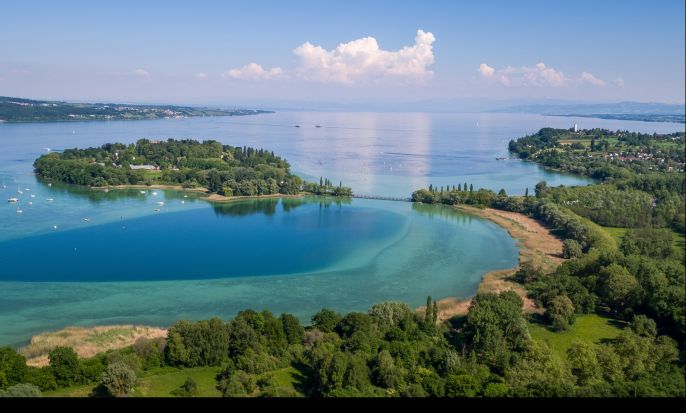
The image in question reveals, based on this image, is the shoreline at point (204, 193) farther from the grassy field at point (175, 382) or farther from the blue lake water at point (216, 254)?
the grassy field at point (175, 382)

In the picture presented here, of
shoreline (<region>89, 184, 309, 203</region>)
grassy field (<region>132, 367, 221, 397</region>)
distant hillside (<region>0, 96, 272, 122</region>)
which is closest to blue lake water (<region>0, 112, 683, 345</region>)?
shoreline (<region>89, 184, 309, 203</region>)

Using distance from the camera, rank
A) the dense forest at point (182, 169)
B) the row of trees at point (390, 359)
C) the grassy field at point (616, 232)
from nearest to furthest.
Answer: the row of trees at point (390, 359) → the grassy field at point (616, 232) → the dense forest at point (182, 169)

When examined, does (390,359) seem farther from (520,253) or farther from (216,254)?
(520,253)

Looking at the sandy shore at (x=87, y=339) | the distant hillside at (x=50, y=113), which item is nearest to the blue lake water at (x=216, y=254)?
the sandy shore at (x=87, y=339)

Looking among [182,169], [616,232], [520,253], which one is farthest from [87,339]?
[182,169]

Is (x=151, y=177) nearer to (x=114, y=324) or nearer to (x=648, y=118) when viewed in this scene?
(x=114, y=324)
